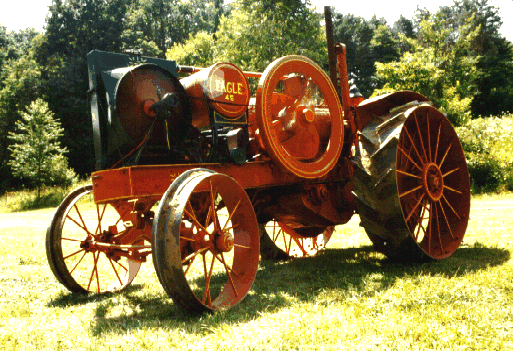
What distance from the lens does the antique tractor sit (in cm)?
346

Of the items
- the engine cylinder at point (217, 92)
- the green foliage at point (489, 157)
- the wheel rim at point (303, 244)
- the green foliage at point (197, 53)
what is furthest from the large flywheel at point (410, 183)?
the green foliage at point (197, 53)

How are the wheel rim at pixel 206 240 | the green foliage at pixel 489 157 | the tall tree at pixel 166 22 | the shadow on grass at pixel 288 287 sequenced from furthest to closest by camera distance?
1. the tall tree at pixel 166 22
2. the green foliage at pixel 489 157
3. the shadow on grass at pixel 288 287
4. the wheel rim at pixel 206 240

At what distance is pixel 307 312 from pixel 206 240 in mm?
939

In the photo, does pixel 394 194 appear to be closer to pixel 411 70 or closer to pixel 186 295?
pixel 186 295

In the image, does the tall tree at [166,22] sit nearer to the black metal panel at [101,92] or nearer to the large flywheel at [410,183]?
the large flywheel at [410,183]

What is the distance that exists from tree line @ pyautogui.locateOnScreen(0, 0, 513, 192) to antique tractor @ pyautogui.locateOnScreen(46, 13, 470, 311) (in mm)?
13270

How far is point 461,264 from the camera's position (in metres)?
4.49

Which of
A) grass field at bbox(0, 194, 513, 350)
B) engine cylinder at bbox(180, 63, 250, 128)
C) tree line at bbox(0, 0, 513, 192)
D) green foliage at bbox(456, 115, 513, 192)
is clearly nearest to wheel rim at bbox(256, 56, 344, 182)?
engine cylinder at bbox(180, 63, 250, 128)

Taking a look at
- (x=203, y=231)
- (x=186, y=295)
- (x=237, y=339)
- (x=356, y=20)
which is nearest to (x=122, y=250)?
(x=203, y=231)

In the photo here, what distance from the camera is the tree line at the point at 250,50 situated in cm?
2495

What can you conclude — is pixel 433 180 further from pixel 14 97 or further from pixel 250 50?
pixel 14 97

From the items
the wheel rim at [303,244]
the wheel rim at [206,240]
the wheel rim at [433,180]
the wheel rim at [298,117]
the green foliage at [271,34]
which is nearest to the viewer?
the wheel rim at [206,240]

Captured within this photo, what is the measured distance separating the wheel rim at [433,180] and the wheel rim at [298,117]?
0.77 m

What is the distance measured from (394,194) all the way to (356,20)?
43607 millimetres
